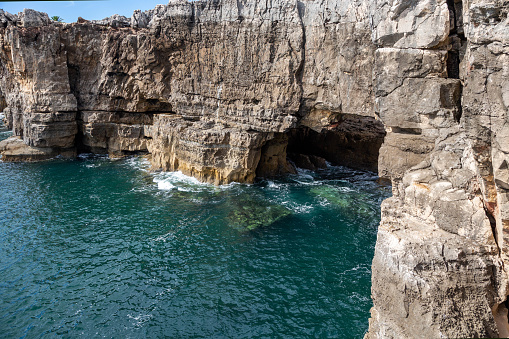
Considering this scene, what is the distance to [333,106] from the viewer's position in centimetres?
2831

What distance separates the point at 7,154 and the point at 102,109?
37.9 ft

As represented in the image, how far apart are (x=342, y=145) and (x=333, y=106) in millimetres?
12875

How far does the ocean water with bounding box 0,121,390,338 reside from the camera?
53.2 feet

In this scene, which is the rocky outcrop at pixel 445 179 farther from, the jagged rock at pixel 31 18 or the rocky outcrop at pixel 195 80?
the jagged rock at pixel 31 18

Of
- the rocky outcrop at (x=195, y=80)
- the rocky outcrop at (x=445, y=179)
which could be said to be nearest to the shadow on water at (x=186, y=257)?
the rocky outcrop at (x=195, y=80)

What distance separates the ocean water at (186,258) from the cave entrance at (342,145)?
4.88 m

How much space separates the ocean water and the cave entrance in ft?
16.0

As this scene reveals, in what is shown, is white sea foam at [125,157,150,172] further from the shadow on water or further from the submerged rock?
the submerged rock

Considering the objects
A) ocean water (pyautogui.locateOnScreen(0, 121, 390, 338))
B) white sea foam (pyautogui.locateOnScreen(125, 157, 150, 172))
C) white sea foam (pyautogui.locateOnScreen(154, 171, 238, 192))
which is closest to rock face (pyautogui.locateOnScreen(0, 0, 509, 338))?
white sea foam (pyautogui.locateOnScreen(154, 171, 238, 192))

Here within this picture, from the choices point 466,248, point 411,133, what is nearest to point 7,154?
point 411,133

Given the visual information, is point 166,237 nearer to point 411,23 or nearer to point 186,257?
point 186,257

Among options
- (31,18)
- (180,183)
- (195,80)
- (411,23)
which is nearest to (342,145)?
(195,80)

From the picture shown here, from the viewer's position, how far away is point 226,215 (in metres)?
26.6

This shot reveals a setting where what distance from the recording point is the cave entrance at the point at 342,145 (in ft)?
123
